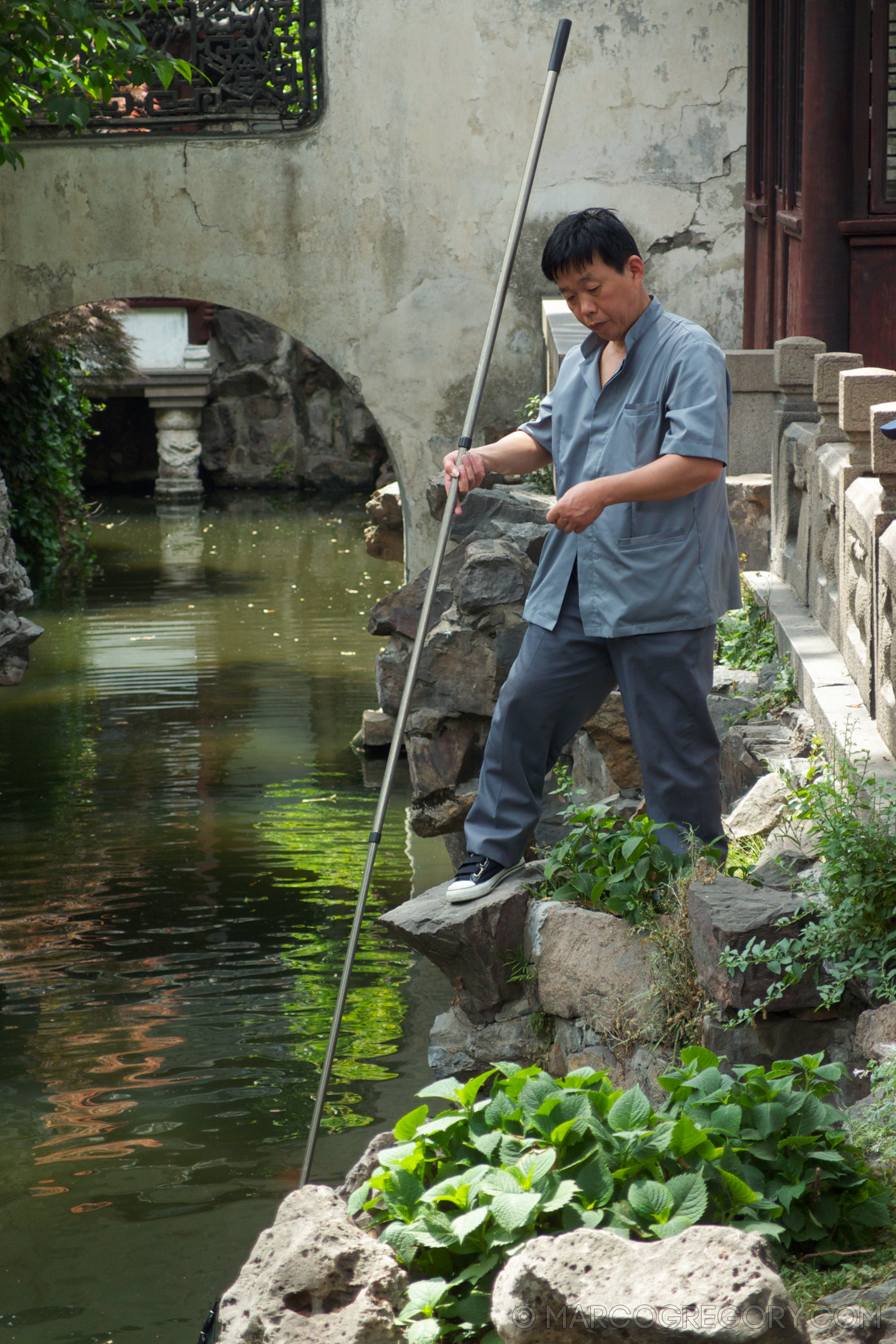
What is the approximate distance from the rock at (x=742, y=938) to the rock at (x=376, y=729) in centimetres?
578

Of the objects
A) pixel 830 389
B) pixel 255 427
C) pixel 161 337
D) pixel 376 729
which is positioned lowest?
pixel 376 729

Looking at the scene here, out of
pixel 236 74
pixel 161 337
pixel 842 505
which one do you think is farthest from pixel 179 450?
pixel 842 505

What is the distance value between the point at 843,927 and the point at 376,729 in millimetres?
6185

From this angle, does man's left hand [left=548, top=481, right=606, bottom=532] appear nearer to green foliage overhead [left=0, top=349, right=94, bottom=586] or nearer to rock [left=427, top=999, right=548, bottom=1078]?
rock [left=427, top=999, right=548, bottom=1078]

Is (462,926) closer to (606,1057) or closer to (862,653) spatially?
(606,1057)

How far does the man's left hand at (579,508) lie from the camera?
3434 mm

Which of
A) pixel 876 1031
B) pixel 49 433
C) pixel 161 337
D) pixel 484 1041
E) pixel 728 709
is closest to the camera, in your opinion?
pixel 876 1031

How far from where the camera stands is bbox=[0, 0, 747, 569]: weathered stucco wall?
9.45 metres

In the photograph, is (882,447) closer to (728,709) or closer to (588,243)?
(588,243)

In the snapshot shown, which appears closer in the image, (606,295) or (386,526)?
(606,295)

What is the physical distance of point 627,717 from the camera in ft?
12.2

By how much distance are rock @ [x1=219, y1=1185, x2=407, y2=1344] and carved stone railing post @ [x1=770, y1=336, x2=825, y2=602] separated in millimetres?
3698

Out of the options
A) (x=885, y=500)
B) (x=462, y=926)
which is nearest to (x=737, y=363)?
(x=885, y=500)

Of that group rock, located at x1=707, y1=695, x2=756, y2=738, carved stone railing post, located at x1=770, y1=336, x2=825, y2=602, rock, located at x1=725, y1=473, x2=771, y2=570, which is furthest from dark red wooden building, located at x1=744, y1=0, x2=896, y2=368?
rock, located at x1=707, y1=695, x2=756, y2=738
